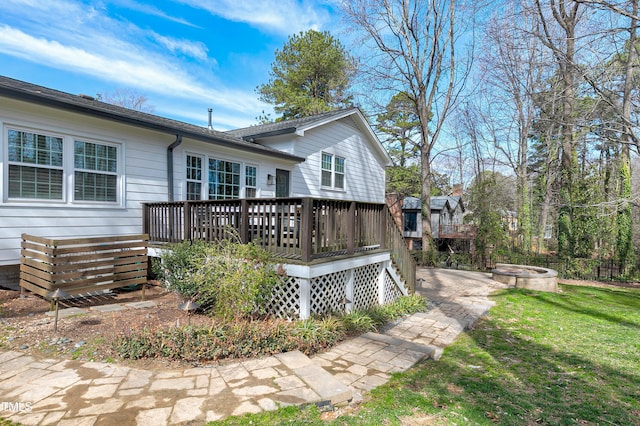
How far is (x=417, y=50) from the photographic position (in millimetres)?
15273

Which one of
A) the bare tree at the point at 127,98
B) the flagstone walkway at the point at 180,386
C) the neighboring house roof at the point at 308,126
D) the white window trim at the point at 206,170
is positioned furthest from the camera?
the bare tree at the point at 127,98

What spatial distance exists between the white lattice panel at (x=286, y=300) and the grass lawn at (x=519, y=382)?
1894mm

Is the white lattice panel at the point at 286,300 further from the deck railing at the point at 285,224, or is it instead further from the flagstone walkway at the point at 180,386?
the flagstone walkway at the point at 180,386

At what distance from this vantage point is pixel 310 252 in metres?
4.91

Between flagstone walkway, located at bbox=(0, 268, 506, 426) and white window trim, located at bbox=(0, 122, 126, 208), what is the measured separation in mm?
3460

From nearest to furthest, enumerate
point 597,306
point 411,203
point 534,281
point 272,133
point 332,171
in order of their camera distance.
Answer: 1. point 597,306
2. point 534,281
3. point 272,133
4. point 332,171
5. point 411,203

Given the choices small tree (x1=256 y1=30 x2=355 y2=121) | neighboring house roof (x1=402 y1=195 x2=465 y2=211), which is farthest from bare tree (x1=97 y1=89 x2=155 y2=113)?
neighboring house roof (x1=402 y1=195 x2=465 y2=211)

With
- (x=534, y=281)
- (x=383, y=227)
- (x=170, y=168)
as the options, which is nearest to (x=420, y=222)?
(x=534, y=281)

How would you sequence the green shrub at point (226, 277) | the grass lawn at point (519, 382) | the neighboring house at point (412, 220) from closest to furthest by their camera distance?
the grass lawn at point (519, 382), the green shrub at point (226, 277), the neighboring house at point (412, 220)

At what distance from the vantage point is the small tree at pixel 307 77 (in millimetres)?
22078

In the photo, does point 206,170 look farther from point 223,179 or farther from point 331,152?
point 331,152

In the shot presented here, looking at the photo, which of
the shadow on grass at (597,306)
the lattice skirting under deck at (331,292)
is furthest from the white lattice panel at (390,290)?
the shadow on grass at (597,306)

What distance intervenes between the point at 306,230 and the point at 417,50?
13.8 m

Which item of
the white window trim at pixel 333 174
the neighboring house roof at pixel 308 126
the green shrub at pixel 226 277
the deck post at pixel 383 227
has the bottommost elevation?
the green shrub at pixel 226 277
